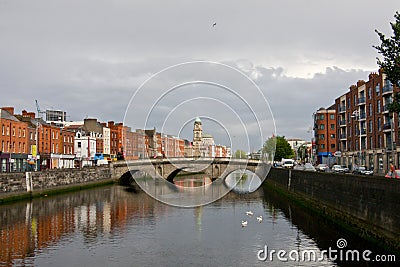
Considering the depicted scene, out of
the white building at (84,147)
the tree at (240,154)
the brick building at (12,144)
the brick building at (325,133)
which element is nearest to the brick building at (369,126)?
the brick building at (325,133)

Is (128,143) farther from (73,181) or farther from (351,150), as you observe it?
(351,150)

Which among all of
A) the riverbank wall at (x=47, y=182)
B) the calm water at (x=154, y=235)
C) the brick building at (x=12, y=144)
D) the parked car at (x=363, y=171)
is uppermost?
the brick building at (x=12, y=144)

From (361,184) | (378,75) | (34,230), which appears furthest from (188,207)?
(378,75)

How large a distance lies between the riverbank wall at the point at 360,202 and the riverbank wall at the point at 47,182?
92.0ft

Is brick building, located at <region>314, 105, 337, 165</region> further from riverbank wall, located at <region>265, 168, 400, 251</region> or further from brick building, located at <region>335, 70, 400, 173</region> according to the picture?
riverbank wall, located at <region>265, 168, 400, 251</region>

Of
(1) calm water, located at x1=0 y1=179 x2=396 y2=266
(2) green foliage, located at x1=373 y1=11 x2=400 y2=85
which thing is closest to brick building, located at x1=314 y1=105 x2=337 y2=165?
(1) calm water, located at x1=0 y1=179 x2=396 y2=266

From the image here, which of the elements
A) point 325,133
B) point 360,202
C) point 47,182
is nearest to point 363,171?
point 360,202

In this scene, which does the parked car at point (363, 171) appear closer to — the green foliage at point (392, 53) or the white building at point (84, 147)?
the green foliage at point (392, 53)

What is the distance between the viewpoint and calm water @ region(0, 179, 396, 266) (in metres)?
23.8

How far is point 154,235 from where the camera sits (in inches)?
1179

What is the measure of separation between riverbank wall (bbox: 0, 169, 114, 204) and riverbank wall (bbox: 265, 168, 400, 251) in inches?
1103

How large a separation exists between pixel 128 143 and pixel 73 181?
2500 centimetres

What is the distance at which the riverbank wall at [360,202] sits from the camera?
21594 mm

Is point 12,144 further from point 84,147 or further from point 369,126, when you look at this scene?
point 369,126
